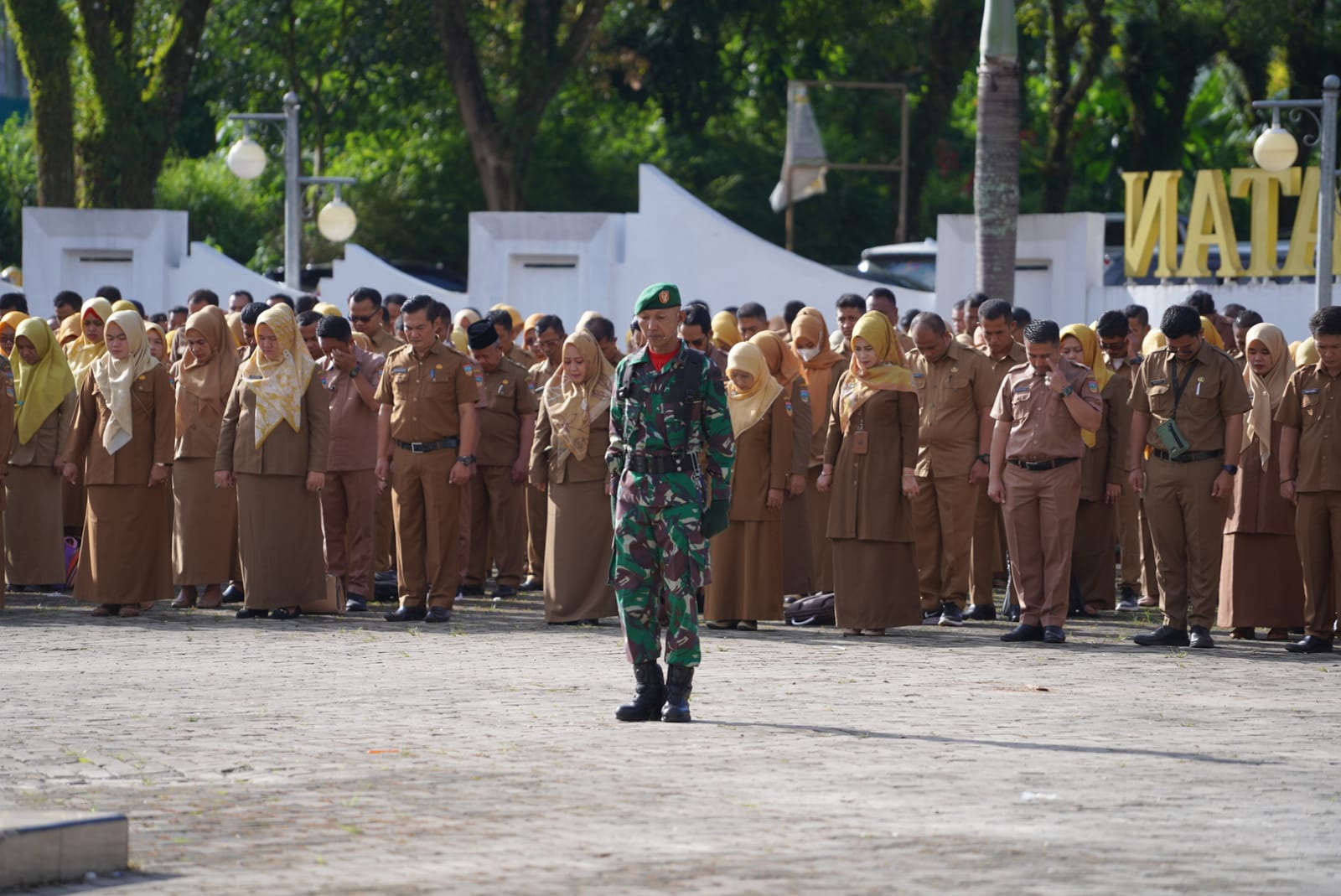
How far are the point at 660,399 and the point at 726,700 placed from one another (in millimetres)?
1524

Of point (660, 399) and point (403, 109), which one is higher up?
point (403, 109)

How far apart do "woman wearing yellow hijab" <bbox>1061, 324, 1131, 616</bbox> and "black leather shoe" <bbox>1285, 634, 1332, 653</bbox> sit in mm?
1743

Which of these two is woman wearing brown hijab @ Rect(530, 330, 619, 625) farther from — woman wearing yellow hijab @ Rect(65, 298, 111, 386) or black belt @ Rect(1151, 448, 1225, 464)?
woman wearing yellow hijab @ Rect(65, 298, 111, 386)

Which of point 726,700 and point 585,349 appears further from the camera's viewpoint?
point 585,349

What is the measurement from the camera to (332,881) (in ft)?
20.4

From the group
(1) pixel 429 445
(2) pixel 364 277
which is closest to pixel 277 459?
(1) pixel 429 445

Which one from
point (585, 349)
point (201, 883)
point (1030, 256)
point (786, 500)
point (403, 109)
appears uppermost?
point (403, 109)

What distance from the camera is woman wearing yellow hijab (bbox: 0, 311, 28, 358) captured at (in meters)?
16.0

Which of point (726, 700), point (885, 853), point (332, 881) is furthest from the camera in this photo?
point (726, 700)

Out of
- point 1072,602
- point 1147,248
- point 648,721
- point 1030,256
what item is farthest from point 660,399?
point 1147,248

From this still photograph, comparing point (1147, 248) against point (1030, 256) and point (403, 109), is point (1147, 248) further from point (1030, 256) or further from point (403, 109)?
point (403, 109)

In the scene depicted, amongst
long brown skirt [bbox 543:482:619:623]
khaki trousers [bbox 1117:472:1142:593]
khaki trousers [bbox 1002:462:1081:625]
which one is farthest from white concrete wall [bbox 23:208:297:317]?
khaki trousers [bbox 1002:462:1081:625]

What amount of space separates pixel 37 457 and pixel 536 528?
3.47m

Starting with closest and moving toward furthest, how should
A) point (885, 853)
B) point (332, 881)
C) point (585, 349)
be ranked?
point (332, 881) < point (885, 853) < point (585, 349)
